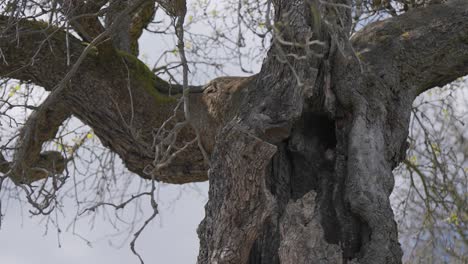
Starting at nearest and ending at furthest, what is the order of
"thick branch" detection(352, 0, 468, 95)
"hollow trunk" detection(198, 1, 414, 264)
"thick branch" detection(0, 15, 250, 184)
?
1. "hollow trunk" detection(198, 1, 414, 264)
2. "thick branch" detection(352, 0, 468, 95)
3. "thick branch" detection(0, 15, 250, 184)

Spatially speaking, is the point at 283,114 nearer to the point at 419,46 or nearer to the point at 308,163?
the point at 308,163

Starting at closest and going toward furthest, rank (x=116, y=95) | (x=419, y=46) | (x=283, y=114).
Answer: (x=283, y=114)
(x=419, y=46)
(x=116, y=95)

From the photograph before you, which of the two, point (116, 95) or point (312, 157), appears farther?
point (116, 95)

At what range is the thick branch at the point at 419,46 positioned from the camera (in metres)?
4.67

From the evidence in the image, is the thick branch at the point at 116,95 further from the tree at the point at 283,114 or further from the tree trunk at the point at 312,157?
the tree trunk at the point at 312,157

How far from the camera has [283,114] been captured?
13.1ft

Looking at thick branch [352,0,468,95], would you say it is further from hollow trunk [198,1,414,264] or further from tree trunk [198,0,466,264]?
hollow trunk [198,1,414,264]

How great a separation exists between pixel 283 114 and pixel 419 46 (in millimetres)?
1196

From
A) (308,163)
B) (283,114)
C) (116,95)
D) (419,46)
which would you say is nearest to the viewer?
(283,114)

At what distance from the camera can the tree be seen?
12.5ft

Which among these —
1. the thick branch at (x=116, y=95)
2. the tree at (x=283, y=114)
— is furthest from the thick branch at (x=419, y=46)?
the thick branch at (x=116, y=95)

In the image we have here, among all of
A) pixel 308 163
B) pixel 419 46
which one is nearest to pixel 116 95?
pixel 308 163

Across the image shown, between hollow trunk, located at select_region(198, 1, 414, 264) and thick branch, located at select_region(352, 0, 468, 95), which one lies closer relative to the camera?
hollow trunk, located at select_region(198, 1, 414, 264)

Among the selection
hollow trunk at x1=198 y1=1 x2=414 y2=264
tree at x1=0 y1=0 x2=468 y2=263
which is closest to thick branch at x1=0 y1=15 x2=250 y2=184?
tree at x1=0 y1=0 x2=468 y2=263
